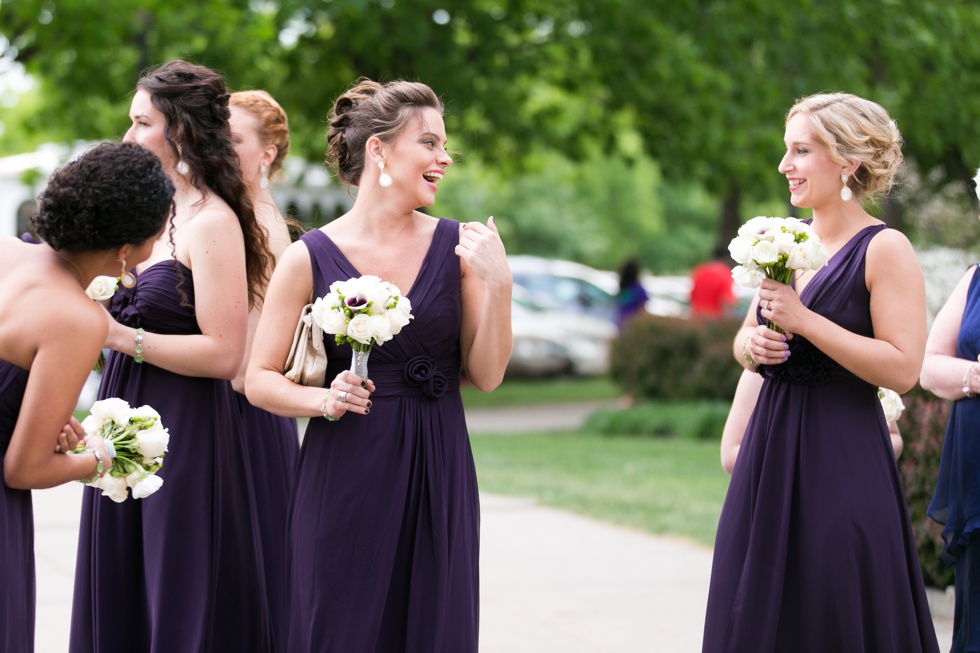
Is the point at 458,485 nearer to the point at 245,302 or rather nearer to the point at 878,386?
the point at 245,302

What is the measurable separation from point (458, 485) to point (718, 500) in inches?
266

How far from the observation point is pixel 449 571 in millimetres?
3990

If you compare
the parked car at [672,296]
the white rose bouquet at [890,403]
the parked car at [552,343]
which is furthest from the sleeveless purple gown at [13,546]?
the parked car at [672,296]

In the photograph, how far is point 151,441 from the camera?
3627mm

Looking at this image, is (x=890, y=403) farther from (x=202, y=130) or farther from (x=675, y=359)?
(x=675, y=359)

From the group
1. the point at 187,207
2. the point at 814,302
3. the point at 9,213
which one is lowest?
the point at 814,302

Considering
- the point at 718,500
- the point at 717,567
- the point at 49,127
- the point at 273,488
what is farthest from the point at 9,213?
the point at 717,567

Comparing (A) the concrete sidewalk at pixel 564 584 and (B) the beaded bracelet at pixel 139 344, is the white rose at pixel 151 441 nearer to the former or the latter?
(B) the beaded bracelet at pixel 139 344

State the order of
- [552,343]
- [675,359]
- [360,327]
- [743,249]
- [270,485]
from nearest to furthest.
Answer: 1. [360,327]
2. [743,249]
3. [270,485]
4. [675,359]
5. [552,343]

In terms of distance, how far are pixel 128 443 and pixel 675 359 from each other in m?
13.1

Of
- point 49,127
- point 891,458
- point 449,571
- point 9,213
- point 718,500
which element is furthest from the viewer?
point 9,213

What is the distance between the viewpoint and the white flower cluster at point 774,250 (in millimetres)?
4035

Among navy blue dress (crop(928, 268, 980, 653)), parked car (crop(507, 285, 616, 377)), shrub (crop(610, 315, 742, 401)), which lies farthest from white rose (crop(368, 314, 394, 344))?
parked car (crop(507, 285, 616, 377))

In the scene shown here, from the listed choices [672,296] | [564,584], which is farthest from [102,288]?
[672,296]
